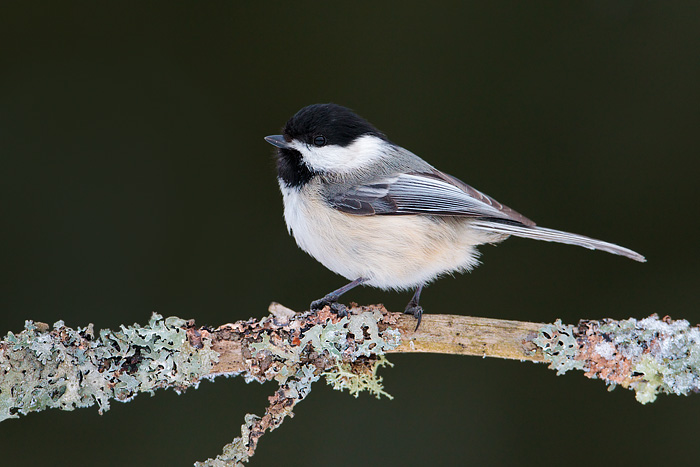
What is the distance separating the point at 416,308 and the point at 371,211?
350 millimetres

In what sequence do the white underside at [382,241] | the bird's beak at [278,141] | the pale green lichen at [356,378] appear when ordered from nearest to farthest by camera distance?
the pale green lichen at [356,378] → the white underside at [382,241] → the bird's beak at [278,141]

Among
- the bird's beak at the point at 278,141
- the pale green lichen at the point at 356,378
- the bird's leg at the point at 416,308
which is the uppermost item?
the bird's beak at the point at 278,141

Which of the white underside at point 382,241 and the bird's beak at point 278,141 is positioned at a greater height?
the bird's beak at point 278,141

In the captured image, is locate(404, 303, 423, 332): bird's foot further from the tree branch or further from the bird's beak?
the bird's beak

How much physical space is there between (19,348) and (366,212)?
1.05 m

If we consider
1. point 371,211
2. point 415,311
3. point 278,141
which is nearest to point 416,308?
point 415,311

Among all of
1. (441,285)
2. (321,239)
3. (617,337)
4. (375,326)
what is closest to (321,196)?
(321,239)

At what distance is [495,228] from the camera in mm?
1896

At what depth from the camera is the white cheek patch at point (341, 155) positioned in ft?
6.66

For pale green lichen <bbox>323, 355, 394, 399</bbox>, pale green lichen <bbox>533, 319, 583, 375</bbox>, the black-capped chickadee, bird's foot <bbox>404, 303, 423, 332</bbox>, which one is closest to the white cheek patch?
the black-capped chickadee

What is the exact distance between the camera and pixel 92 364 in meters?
1.35

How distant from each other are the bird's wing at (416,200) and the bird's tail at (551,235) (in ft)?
0.10

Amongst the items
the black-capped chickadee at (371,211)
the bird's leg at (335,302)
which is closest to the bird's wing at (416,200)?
the black-capped chickadee at (371,211)

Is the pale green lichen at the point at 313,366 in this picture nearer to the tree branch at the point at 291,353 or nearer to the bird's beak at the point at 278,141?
the tree branch at the point at 291,353
